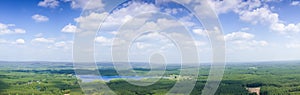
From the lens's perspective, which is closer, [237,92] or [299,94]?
[299,94]

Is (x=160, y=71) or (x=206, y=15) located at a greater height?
(x=206, y=15)

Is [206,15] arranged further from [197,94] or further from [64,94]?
[64,94]

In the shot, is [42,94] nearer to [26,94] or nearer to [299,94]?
[26,94]

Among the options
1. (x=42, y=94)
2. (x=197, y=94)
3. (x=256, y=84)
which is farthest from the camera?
(x=256, y=84)

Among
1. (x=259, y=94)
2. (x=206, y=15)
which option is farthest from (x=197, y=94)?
(x=206, y=15)

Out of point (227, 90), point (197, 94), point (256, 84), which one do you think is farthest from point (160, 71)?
point (256, 84)

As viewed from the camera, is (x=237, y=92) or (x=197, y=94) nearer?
(x=197, y=94)

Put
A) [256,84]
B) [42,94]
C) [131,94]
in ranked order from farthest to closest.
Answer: [256,84] < [42,94] < [131,94]

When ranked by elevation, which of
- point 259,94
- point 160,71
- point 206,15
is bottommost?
point 259,94

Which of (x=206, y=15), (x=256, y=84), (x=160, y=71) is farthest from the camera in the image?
(x=256, y=84)
